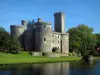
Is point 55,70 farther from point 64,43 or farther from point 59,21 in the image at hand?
point 59,21

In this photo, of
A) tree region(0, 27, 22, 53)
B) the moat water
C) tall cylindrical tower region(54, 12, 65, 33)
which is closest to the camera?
the moat water

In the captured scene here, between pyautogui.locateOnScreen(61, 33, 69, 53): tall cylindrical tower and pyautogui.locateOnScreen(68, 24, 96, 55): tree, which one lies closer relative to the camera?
pyautogui.locateOnScreen(61, 33, 69, 53): tall cylindrical tower

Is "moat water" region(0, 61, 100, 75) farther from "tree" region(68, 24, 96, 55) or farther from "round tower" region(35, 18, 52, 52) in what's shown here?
"tree" region(68, 24, 96, 55)

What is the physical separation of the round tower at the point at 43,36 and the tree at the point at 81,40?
23.6 meters

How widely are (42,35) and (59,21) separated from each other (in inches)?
581

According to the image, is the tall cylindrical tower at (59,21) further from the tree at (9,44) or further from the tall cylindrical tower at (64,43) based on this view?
the tree at (9,44)

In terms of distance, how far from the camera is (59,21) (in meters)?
93.0

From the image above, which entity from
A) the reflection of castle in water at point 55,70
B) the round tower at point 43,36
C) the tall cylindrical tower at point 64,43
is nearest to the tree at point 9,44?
the round tower at point 43,36

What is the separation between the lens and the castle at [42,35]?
80.3 metres

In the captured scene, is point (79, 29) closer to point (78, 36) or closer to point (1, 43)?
point (78, 36)

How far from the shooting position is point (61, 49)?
89812mm

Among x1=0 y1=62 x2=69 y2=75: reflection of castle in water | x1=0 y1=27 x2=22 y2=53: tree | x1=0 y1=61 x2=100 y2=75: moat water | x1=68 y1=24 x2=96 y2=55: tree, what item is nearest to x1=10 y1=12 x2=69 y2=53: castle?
x1=0 y1=27 x2=22 y2=53: tree

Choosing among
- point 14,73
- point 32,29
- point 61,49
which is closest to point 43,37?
point 32,29

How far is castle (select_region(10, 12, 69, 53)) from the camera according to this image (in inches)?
3162
